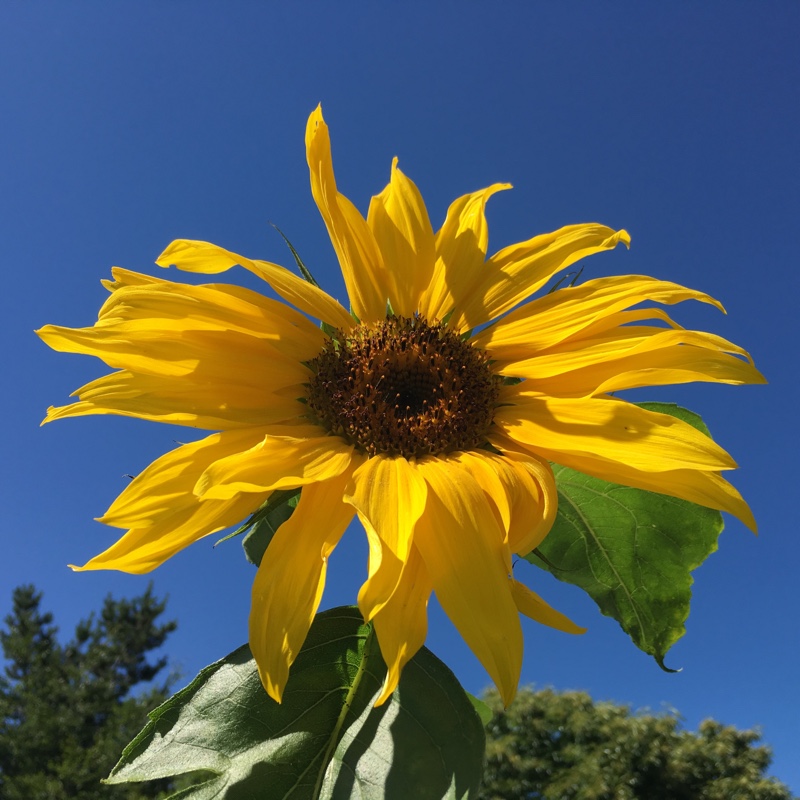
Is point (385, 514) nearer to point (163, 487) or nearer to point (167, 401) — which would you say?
point (163, 487)

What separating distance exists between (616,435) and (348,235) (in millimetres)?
724

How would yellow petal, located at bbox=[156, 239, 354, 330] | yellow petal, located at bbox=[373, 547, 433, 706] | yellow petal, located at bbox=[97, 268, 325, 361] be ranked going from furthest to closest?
yellow petal, located at bbox=[156, 239, 354, 330] → yellow petal, located at bbox=[97, 268, 325, 361] → yellow petal, located at bbox=[373, 547, 433, 706]

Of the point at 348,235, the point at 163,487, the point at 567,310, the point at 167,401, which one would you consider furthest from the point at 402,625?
the point at 348,235

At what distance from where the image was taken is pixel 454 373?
1612 millimetres

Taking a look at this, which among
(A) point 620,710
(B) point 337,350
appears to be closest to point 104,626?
(A) point 620,710

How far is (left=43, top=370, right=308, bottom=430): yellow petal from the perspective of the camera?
1219 millimetres

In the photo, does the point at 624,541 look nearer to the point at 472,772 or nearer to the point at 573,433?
the point at 573,433

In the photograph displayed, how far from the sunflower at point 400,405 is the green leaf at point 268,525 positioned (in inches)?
1.5

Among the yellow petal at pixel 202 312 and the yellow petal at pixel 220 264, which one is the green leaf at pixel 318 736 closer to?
the yellow petal at pixel 202 312

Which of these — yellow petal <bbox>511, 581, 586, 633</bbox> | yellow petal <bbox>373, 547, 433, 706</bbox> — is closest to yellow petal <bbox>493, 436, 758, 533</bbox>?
yellow petal <bbox>511, 581, 586, 633</bbox>

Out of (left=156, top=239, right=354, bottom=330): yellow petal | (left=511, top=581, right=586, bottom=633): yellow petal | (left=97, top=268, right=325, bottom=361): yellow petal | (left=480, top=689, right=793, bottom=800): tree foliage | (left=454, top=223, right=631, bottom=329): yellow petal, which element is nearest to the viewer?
(left=511, top=581, right=586, bottom=633): yellow petal

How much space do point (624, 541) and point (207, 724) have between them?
78 centimetres

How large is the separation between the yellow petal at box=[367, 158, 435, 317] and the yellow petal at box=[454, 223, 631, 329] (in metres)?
0.13

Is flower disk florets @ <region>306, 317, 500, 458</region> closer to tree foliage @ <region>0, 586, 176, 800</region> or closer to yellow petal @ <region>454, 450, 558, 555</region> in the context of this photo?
yellow petal @ <region>454, 450, 558, 555</region>
